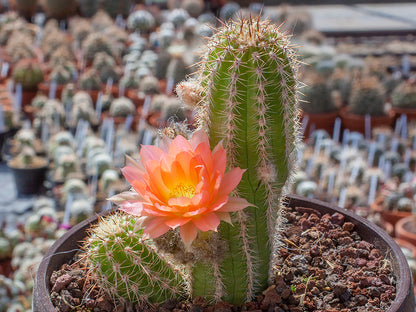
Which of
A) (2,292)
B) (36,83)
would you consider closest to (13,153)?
(36,83)

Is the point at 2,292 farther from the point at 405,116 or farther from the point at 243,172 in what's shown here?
the point at 405,116

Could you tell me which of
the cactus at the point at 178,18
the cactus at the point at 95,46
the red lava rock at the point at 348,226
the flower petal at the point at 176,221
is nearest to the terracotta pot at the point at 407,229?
the red lava rock at the point at 348,226

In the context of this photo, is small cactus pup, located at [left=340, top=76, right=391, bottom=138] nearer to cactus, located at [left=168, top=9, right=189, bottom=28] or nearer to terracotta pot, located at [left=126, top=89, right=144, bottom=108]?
terracotta pot, located at [left=126, top=89, right=144, bottom=108]

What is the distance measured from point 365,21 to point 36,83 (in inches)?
291

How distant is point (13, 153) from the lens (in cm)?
495

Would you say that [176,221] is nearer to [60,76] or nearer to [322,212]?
[322,212]

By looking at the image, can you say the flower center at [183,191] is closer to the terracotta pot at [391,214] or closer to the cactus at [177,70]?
the terracotta pot at [391,214]

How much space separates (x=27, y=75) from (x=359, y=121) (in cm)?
392

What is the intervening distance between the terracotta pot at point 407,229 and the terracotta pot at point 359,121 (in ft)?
6.54

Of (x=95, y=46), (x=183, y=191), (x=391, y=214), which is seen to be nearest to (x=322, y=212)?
(x=183, y=191)

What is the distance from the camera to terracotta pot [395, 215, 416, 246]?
357 cm

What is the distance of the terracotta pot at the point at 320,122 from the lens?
5613 millimetres

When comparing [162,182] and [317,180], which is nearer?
[162,182]

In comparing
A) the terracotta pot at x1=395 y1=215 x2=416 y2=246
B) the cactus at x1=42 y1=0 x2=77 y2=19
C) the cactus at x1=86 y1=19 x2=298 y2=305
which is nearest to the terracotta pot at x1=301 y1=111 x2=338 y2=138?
the terracotta pot at x1=395 y1=215 x2=416 y2=246
